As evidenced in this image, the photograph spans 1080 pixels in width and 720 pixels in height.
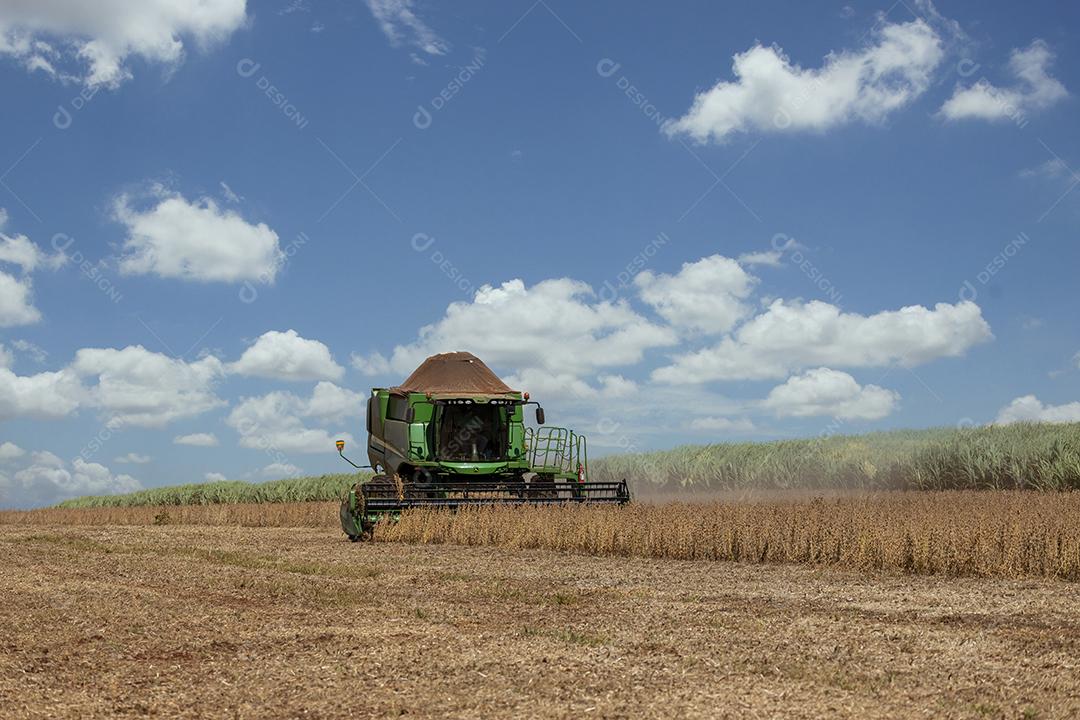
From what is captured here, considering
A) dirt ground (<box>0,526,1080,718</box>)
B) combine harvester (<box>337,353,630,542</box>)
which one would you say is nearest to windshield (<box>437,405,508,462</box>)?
combine harvester (<box>337,353,630,542</box>)

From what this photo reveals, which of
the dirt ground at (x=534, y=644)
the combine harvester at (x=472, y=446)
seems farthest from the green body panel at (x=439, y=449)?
the dirt ground at (x=534, y=644)

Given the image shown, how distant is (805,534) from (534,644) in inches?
269

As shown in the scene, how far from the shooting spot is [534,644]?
25.1 ft

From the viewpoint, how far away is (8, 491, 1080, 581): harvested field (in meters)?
12.1

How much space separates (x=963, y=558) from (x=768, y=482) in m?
22.8

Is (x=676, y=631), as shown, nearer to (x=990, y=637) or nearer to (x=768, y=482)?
(x=990, y=637)

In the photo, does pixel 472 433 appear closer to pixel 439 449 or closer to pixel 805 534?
pixel 439 449

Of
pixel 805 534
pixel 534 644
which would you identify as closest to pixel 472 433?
pixel 805 534

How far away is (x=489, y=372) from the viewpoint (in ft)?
70.9

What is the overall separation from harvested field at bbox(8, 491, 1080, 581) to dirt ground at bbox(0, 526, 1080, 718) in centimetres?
72

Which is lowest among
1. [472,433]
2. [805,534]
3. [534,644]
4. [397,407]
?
[534,644]

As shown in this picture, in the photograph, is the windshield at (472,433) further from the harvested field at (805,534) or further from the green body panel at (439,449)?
the harvested field at (805,534)

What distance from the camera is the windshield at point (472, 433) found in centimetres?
1983

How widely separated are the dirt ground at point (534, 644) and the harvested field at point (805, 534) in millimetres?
721
